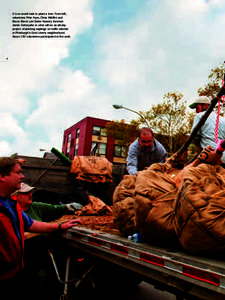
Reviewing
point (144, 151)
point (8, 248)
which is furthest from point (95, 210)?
point (8, 248)

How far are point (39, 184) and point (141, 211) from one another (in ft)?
15.0

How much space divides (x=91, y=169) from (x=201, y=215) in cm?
495

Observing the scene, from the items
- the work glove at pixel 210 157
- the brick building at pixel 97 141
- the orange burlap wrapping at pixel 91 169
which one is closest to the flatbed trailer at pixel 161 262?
the work glove at pixel 210 157

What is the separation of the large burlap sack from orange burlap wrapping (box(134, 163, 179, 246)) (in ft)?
0.56

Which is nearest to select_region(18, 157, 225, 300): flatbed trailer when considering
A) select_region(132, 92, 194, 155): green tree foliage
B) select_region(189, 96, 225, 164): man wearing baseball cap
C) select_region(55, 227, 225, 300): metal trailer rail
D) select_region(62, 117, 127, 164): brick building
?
select_region(55, 227, 225, 300): metal trailer rail

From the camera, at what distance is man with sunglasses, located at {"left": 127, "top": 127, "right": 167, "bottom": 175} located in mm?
4340

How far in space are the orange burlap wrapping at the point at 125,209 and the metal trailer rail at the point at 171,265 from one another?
234 mm

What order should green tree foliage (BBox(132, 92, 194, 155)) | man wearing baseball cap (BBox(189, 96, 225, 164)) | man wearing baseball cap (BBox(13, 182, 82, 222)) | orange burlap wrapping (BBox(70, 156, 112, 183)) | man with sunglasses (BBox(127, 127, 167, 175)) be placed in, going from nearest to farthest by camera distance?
man wearing baseball cap (BBox(189, 96, 225, 164))
man wearing baseball cap (BBox(13, 182, 82, 222))
man with sunglasses (BBox(127, 127, 167, 175))
orange burlap wrapping (BBox(70, 156, 112, 183))
green tree foliage (BBox(132, 92, 194, 155))

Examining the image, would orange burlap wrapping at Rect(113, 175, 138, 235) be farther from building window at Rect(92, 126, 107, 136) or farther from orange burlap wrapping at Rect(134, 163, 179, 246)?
building window at Rect(92, 126, 107, 136)

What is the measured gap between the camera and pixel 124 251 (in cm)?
206

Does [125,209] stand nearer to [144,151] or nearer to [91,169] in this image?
[144,151]

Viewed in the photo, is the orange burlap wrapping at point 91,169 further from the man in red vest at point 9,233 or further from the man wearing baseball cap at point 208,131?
the man in red vest at point 9,233

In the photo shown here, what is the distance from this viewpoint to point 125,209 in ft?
8.36

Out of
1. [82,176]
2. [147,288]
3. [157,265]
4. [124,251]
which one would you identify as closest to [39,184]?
[82,176]
